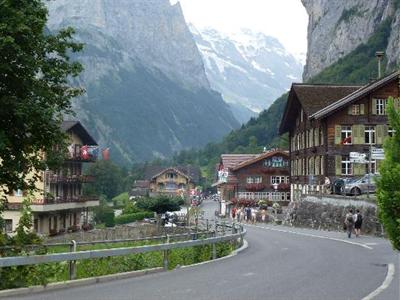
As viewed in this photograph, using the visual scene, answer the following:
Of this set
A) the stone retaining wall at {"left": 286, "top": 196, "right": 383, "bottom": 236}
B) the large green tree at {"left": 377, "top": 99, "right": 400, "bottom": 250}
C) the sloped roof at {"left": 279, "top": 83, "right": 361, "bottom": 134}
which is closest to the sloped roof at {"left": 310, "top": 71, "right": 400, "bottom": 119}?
the sloped roof at {"left": 279, "top": 83, "right": 361, "bottom": 134}

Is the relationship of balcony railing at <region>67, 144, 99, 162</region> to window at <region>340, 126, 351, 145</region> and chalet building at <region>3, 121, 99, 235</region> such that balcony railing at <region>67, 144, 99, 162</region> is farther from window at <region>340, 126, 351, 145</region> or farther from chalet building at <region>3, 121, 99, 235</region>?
window at <region>340, 126, 351, 145</region>

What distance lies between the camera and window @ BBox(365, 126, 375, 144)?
59.6 metres

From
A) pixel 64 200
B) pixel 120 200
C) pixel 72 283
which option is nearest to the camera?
pixel 72 283

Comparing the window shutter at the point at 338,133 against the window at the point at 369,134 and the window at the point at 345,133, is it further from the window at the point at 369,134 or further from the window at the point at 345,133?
the window at the point at 369,134

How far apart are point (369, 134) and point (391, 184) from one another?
160 ft

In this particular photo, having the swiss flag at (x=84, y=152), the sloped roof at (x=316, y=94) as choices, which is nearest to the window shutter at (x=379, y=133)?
the sloped roof at (x=316, y=94)

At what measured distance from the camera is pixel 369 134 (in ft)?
196

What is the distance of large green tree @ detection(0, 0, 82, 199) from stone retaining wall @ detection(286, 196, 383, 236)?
2032 cm

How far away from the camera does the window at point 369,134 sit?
59.6 metres

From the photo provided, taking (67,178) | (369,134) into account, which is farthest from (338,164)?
(67,178)

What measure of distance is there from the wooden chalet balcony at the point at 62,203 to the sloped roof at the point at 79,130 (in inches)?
244

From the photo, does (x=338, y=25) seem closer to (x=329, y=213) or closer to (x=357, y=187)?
(x=357, y=187)

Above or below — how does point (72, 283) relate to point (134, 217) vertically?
below

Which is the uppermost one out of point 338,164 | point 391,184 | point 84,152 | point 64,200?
point 84,152
